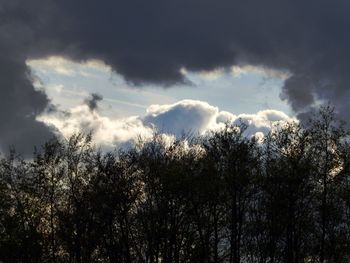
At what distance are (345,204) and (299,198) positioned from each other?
4.12 meters

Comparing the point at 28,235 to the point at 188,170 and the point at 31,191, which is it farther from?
the point at 188,170

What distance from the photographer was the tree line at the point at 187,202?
53.4 meters

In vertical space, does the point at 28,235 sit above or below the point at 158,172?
below

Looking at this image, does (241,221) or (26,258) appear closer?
(241,221)

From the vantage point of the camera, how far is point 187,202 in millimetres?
58312

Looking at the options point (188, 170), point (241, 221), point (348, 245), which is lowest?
point (348, 245)

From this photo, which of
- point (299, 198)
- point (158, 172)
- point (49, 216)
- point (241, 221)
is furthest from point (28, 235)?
point (299, 198)

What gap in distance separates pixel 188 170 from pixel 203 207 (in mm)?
4564

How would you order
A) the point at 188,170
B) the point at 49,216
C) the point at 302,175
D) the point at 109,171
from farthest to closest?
the point at 49,216
the point at 109,171
the point at 188,170
the point at 302,175

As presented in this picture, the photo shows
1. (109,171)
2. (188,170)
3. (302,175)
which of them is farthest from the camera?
(109,171)

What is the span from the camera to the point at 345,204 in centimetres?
5362

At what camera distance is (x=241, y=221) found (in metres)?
57.6

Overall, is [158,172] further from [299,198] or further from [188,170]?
[299,198]

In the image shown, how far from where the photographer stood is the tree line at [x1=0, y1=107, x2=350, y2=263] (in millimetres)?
53375
